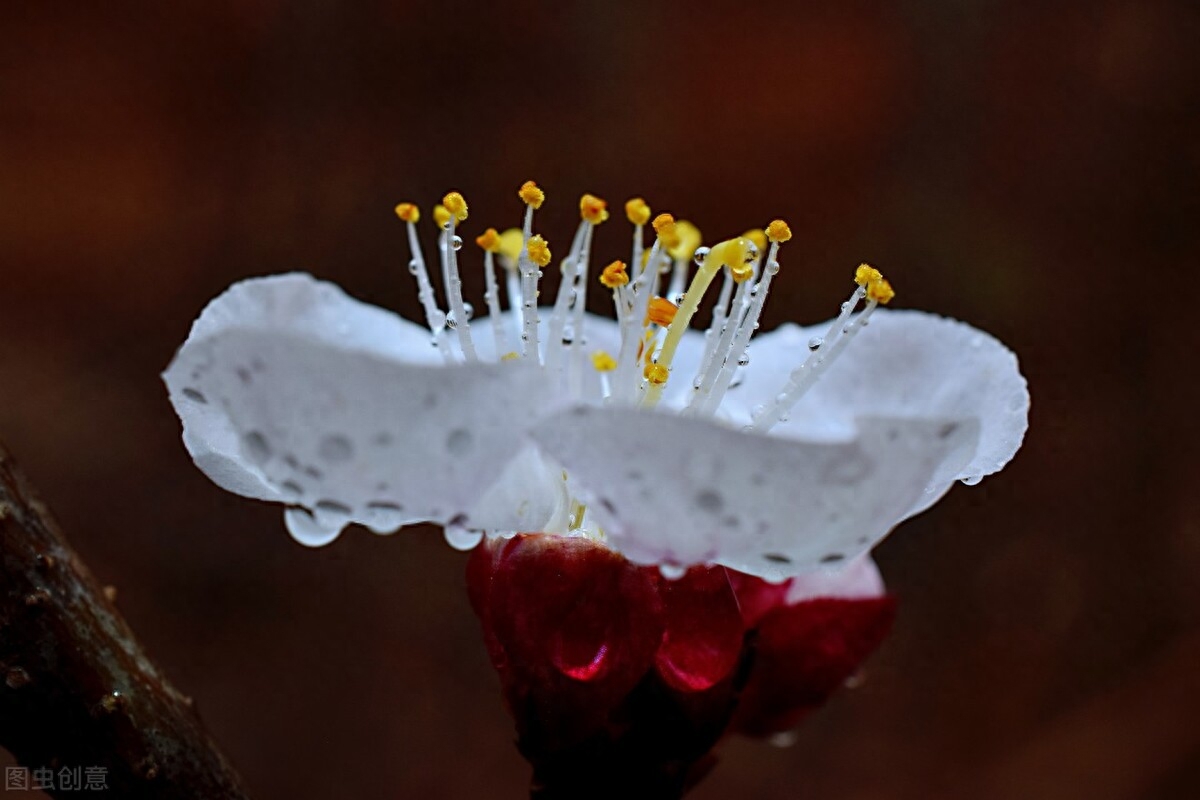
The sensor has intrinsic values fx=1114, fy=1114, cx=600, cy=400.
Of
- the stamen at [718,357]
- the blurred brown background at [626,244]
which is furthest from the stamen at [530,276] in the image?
the blurred brown background at [626,244]

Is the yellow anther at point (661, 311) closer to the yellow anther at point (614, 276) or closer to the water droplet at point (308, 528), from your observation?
the yellow anther at point (614, 276)

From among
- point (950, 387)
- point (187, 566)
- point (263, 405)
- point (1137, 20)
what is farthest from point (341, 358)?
point (1137, 20)

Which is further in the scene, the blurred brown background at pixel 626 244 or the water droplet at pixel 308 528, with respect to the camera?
the blurred brown background at pixel 626 244

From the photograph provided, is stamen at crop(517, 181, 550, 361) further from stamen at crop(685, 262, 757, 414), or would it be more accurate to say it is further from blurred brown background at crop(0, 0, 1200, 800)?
blurred brown background at crop(0, 0, 1200, 800)

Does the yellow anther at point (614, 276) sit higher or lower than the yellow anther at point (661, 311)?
higher

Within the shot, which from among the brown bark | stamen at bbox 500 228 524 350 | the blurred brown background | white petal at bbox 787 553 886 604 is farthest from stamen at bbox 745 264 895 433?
the blurred brown background

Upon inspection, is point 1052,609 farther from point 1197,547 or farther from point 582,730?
point 582,730
